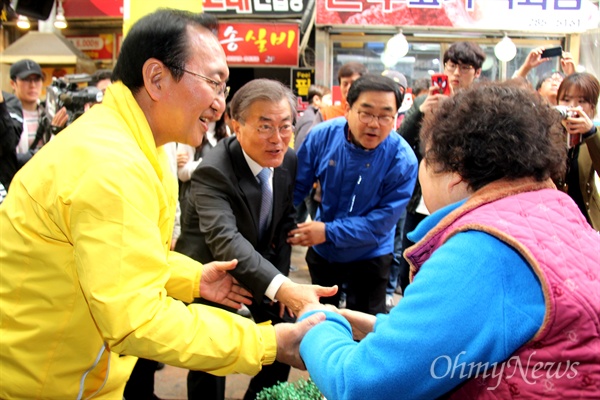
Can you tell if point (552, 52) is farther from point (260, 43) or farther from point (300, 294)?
point (260, 43)

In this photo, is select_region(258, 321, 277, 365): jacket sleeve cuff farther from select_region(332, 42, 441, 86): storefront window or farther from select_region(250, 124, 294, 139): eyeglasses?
select_region(332, 42, 441, 86): storefront window

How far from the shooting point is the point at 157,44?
5.04 feet

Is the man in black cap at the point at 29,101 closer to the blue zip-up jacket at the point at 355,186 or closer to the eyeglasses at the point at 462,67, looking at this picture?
the blue zip-up jacket at the point at 355,186

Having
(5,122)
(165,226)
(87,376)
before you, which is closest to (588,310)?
(165,226)

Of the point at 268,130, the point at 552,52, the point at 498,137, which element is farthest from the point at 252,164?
the point at 552,52

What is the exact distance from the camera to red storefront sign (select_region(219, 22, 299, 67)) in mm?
→ 8711

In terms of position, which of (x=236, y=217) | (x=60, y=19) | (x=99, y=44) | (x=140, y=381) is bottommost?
(x=140, y=381)

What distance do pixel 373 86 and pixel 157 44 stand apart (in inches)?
62.4

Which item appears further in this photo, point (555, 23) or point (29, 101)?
point (555, 23)

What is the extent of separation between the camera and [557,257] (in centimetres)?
108

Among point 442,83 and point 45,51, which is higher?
point 45,51

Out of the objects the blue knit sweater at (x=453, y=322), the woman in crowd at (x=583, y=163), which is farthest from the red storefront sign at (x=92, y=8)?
the blue knit sweater at (x=453, y=322)

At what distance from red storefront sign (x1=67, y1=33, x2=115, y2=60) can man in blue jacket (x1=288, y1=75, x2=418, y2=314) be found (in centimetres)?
842

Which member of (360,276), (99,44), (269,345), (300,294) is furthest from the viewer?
(99,44)
